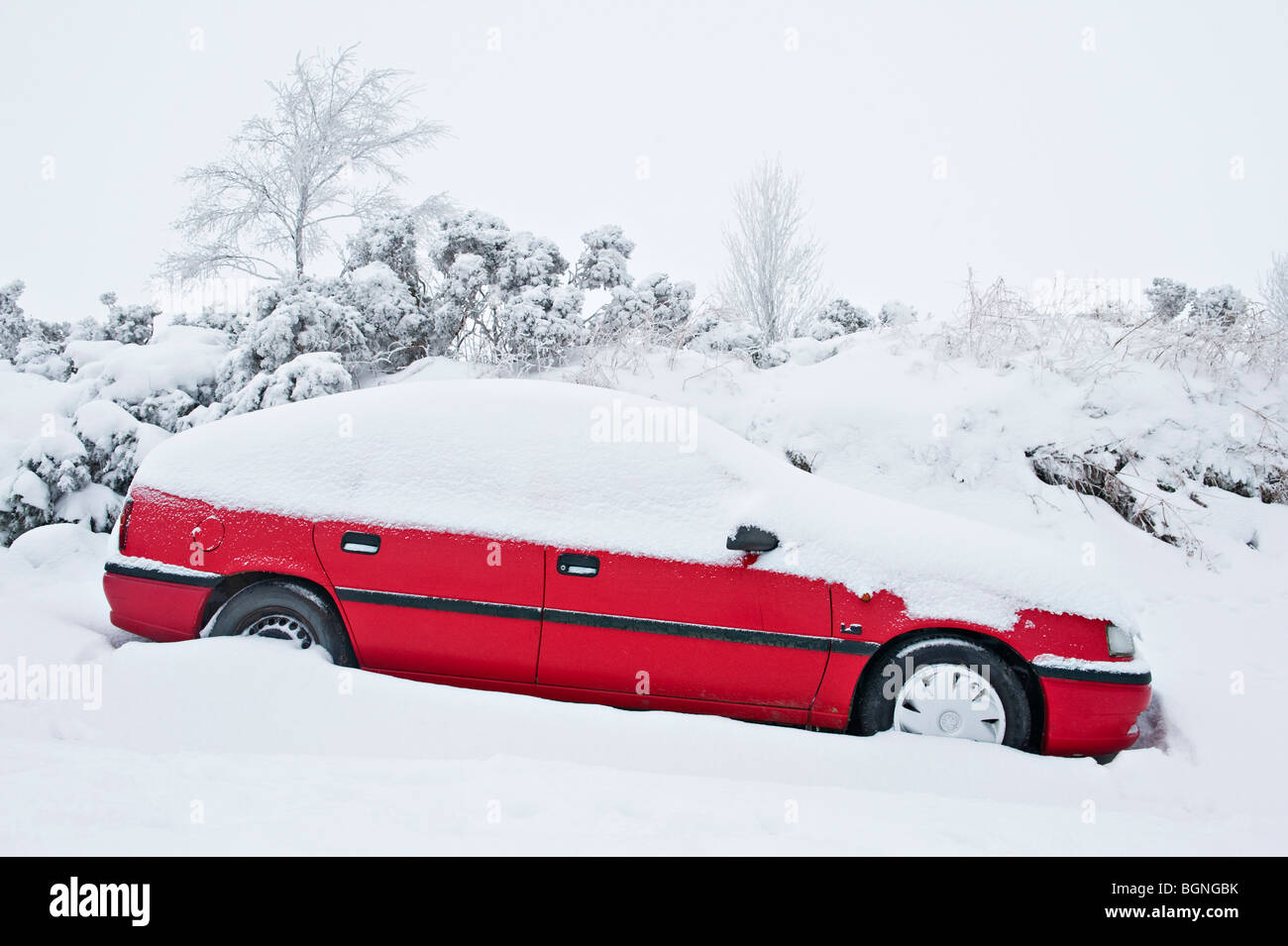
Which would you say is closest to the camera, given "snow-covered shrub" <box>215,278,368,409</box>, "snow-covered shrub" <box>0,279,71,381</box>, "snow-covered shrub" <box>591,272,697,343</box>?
"snow-covered shrub" <box>215,278,368,409</box>

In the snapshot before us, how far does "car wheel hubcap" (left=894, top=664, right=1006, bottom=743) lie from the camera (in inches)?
105

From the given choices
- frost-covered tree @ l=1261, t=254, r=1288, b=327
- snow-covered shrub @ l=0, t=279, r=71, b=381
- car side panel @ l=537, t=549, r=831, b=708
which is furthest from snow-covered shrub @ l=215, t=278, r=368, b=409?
frost-covered tree @ l=1261, t=254, r=1288, b=327

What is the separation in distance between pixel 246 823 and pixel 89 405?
6.29 meters

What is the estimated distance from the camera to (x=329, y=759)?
7.25 ft

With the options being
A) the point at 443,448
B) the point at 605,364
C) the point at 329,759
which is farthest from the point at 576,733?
the point at 605,364

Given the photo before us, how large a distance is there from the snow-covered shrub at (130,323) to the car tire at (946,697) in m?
12.9

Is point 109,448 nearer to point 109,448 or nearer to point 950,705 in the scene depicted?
point 109,448

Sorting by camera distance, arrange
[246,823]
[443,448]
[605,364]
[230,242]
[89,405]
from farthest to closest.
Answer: [230,242] < [605,364] < [89,405] < [443,448] < [246,823]

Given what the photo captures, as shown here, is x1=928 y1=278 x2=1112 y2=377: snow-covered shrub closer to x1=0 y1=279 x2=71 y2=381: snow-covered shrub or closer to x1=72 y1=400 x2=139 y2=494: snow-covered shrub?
x1=72 y1=400 x2=139 y2=494: snow-covered shrub

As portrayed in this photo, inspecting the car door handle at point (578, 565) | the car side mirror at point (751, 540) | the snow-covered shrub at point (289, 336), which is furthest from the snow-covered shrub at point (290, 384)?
the car side mirror at point (751, 540)

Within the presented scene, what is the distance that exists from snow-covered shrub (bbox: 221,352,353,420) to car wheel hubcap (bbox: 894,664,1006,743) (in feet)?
18.7

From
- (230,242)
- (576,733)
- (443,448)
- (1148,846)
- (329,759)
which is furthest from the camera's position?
(230,242)

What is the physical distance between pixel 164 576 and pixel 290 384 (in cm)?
409
